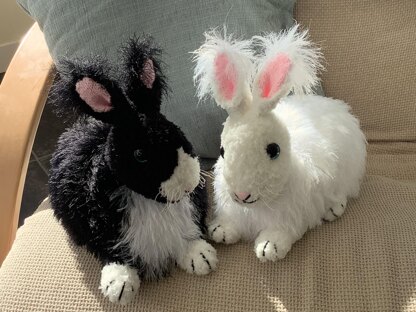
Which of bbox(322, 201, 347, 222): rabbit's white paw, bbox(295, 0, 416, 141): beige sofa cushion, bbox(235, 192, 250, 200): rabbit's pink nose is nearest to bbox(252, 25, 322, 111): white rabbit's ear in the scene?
bbox(235, 192, 250, 200): rabbit's pink nose

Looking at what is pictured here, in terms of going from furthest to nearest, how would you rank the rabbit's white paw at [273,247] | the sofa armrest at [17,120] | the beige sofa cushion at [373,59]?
the beige sofa cushion at [373,59] < the sofa armrest at [17,120] < the rabbit's white paw at [273,247]

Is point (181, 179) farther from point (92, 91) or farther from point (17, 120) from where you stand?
point (17, 120)

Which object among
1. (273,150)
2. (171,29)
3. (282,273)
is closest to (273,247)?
(282,273)

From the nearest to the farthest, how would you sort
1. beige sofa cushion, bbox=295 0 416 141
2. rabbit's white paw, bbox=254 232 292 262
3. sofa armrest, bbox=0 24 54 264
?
rabbit's white paw, bbox=254 232 292 262 < sofa armrest, bbox=0 24 54 264 < beige sofa cushion, bbox=295 0 416 141

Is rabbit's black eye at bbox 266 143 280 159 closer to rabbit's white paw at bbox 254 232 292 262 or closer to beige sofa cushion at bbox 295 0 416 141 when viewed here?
rabbit's white paw at bbox 254 232 292 262

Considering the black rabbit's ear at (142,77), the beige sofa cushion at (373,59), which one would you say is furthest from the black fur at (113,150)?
the beige sofa cushion at (373,59)

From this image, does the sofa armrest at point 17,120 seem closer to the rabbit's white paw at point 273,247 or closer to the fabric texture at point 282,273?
the fabric texture at point 282,273
